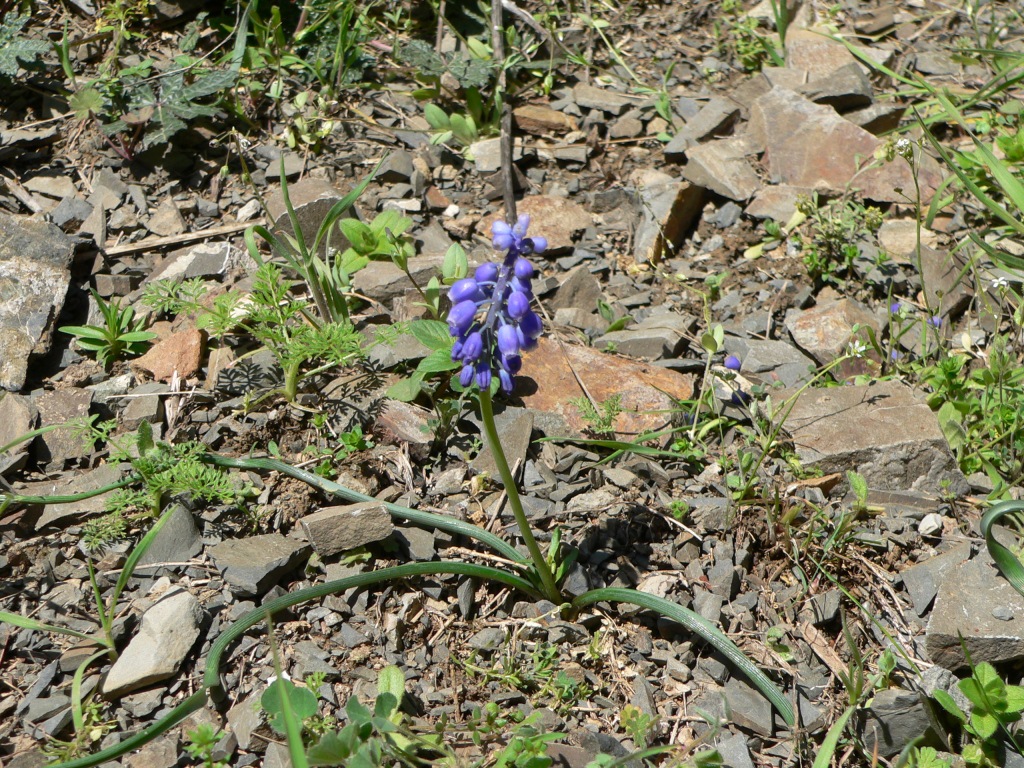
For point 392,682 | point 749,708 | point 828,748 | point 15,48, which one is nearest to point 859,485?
point 749,708

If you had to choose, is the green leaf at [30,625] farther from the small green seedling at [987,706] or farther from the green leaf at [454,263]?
the small green seedling at [987,706]

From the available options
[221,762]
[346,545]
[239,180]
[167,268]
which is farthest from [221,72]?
[221,762]

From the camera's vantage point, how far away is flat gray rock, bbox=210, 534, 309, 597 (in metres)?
2.67

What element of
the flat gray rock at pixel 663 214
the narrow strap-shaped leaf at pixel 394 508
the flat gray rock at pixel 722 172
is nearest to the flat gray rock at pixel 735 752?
the narrow strap-shaped leaf at pixel 394 508

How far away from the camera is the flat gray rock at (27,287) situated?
3287mm

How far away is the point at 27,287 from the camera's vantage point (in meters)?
3.47

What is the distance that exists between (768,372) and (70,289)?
112 inches

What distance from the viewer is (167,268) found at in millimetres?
3791

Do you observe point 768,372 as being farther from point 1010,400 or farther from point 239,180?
point 239,180

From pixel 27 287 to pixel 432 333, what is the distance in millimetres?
1689

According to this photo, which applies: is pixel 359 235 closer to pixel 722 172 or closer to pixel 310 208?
pixel 310 208

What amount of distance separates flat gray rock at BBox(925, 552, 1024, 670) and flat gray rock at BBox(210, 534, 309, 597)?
1915 millimetres

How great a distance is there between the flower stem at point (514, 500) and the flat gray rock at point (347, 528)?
0.43m

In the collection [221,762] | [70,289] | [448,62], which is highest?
[448,62]
